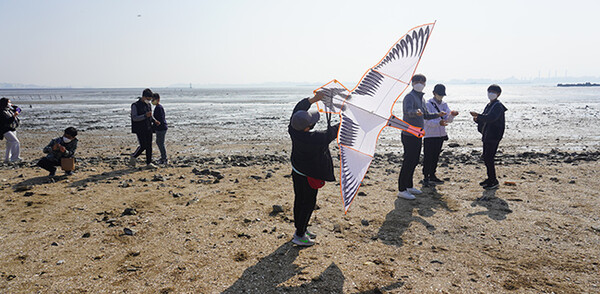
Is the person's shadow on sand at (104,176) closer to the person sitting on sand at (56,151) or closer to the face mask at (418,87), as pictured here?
the person sitting on sand at (56,151)

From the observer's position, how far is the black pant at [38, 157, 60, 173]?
27.8 feet

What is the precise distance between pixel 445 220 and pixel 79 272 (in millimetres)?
5510

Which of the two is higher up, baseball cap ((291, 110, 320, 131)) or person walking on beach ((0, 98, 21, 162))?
baseball cap ((291, 110, 320, 131))

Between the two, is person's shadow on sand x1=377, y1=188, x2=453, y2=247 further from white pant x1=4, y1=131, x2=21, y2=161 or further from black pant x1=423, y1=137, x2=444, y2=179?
white pant x1=4, y1=131, x2=21, y2=161

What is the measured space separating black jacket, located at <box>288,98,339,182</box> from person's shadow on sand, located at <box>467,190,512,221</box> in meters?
3.32

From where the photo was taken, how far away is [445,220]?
19.5 feet

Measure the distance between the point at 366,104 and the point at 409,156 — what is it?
294 cm

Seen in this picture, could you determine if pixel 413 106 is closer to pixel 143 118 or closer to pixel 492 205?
pixel 492 205

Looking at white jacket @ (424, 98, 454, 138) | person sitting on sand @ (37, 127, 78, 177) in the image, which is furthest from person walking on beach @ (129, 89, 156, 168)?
white jacket @ (424, 98, 454, 138)

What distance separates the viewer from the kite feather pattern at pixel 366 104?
425 cm

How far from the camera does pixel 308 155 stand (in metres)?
4.41

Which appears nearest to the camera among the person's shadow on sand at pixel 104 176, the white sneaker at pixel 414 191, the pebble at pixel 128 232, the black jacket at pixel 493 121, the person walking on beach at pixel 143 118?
the pebble at pixel 128 232

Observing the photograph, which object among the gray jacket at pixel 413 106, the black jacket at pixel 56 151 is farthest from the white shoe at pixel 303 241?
the black jacket at pixel 56 151

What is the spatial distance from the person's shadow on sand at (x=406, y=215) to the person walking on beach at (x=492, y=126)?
135 centimetres
